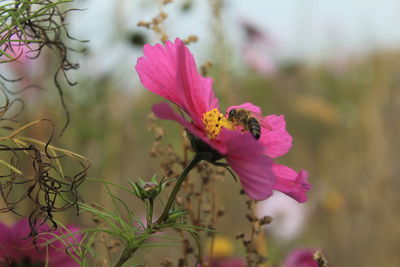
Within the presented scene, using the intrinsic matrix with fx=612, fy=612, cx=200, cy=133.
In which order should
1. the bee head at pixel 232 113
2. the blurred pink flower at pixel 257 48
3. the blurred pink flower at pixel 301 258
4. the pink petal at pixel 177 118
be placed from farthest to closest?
1. the blurred pink flower at pixel 257 48
2. the blurred pink flower at pixel 301 258
3. the bee head at pixel 232 113
4. the pink petal at pixel 177 118

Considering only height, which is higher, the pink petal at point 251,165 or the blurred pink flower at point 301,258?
the blurred pink flower at point 301,258

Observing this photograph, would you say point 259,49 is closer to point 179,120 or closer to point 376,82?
point 376,82

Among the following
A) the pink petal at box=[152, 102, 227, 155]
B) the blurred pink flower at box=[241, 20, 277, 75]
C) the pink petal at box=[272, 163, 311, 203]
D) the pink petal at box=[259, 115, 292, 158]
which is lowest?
the pink petal at box=[152, 102, 227, 155]

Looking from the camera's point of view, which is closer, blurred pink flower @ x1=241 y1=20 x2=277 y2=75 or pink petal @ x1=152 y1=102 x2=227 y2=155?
pink petal @ x1=152 y1=102 x2=227 y2=155

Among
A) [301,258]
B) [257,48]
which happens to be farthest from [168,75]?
[257,48]

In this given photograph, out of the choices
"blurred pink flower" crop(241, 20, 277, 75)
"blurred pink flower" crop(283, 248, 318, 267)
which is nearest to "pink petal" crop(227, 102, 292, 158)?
A: "blurred pink flower" crop(283, 248, 318, 267)

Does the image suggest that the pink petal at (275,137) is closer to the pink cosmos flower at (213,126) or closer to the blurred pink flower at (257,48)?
the pink cosmos flower at (213,126)

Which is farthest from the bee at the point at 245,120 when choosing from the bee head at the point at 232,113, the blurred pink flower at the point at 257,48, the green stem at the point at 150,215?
the blurred pink flower at the point at 257,48

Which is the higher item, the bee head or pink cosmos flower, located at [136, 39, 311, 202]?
the bee head

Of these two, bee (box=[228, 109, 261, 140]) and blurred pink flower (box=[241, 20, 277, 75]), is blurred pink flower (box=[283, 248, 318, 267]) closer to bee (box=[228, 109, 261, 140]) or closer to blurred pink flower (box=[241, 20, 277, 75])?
bee (box=[228, 109, 261, 140])
